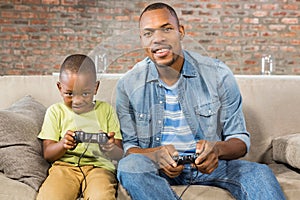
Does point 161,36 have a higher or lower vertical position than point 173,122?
higher

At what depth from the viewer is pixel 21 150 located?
166 centimetres

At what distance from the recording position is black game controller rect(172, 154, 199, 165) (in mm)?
1443

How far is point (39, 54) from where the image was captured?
466cm

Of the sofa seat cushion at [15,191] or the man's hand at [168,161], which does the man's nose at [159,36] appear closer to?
the man's hand at [168,161]

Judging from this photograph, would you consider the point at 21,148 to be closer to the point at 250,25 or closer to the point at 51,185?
the point at 51,185

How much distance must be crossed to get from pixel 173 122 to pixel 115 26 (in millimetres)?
3206

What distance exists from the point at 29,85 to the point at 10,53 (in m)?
2.67

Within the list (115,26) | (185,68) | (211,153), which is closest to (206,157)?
(211,153)

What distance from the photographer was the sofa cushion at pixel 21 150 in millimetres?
1607

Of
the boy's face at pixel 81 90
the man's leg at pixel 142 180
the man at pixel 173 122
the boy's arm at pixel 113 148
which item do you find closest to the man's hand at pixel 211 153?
the man at pixel 173 122

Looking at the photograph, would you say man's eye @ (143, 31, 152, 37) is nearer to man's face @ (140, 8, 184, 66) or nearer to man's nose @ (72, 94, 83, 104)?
man's face @ (140, 8, 184, 66)

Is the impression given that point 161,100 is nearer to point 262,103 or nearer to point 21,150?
point 21,150

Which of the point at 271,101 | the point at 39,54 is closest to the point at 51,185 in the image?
the point at 271,101

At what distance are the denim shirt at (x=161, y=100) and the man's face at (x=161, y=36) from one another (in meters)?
0.05
